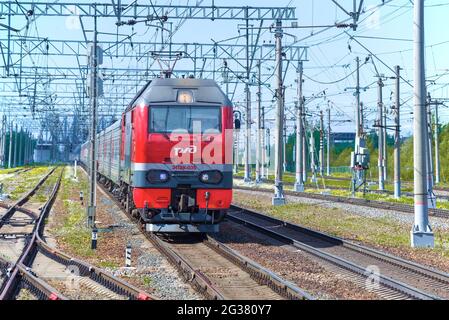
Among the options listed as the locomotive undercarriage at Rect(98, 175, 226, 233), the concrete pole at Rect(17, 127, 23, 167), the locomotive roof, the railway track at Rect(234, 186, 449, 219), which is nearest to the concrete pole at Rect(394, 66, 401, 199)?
the railway track at Rect(234, 186, 449, 219)

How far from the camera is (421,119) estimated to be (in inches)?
597

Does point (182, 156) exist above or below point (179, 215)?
above

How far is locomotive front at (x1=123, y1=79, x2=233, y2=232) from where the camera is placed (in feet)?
48.2

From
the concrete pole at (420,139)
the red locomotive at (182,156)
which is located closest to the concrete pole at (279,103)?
the concrete pole at (420,139)

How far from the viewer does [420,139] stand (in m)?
15.2

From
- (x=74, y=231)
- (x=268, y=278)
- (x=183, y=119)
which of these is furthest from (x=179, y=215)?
(x=268, y=278)

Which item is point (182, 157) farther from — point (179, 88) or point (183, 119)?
point (179, 88)

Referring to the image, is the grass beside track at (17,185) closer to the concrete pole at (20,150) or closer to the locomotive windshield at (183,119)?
the locomotive windshield at (183,119)

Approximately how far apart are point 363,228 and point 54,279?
36.5ft

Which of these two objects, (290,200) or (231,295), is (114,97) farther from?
(231,295)

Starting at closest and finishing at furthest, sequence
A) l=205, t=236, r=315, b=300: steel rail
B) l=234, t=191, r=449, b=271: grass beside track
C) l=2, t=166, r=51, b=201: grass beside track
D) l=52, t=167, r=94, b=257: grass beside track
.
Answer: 1. l=205, t=236, r=315, b=300: steel rail
2. l=52, t=167, r=94, b=257: grass beside track
3. l=234, t=191, r=449, b=271: grass beside track
4. l=2, t=166, r=51, b=201: grass beside track

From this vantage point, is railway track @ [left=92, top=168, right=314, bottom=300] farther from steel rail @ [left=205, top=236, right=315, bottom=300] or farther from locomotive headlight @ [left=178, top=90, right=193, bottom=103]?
locomotive headlight @ [left=178, top=90, right=193, bottom=103]

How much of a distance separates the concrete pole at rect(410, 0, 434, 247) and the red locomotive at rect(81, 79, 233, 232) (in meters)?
4.33
